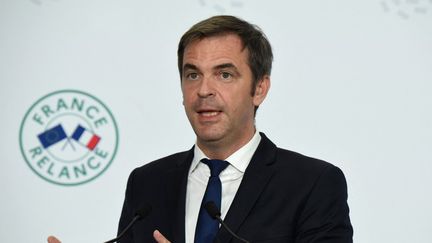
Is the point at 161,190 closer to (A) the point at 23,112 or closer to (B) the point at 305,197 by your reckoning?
(B) the point at 305,197

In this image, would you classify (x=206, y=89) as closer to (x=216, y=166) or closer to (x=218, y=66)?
(x=218, y=66)

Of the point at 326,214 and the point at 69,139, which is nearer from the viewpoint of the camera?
the point at 326,214

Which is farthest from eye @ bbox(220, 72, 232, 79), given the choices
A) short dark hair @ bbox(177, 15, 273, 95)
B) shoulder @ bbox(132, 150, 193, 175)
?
shoulder @ bbox(132, 150, 193, 175)

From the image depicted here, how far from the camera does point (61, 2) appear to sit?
3.25 metres

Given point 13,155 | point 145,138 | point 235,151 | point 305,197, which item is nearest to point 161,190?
point 235,151

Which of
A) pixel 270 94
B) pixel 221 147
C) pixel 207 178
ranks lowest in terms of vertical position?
pixel 207 178

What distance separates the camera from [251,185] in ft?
6.69

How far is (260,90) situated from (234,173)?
0.35 meters

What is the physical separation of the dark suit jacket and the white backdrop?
0.94m

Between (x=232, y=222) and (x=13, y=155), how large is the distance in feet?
5.22

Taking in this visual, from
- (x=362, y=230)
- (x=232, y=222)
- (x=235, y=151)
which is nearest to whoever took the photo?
(x=232, y=222)

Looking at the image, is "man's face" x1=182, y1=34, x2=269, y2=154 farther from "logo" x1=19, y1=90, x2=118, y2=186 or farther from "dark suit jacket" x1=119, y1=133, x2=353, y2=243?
"logo" x1=19, y1=90, x2=118, y2=186

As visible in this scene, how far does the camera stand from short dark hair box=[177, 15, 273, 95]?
220cm

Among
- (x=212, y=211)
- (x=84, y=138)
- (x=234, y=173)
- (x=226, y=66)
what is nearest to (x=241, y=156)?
(x=234, y=173)
